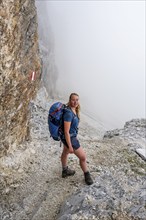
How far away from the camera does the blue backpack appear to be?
32.7 feet

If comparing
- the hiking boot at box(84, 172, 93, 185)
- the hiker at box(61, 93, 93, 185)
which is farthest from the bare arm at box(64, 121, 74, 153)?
the hiking boot at box(84, 172, 93, 185)

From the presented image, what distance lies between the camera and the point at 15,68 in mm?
11898

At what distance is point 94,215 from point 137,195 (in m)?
1.70

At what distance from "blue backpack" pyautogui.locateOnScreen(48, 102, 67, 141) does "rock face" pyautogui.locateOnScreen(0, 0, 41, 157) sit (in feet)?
7.33

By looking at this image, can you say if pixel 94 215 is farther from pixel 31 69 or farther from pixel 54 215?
pixel 31 69

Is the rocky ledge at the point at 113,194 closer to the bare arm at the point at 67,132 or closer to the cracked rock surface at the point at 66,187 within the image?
the cracked rock surface at the point at 66,187

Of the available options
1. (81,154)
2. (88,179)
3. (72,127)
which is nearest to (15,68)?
(72,127)

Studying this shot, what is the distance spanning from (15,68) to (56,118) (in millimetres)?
2965

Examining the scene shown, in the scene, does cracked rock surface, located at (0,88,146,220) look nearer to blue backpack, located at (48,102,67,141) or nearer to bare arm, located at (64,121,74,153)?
bare arm, located at (64,121,74,153)

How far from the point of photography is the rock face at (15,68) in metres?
11.0

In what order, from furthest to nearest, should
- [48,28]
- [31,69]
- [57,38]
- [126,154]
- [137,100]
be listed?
[137,100] < [57,38] < [48,28] < [126,154] < [31,69]

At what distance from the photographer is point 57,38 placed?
6201 inches

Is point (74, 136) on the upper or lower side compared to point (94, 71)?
upper

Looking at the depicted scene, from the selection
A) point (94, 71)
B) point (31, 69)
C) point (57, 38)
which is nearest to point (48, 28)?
point (57, 38)
